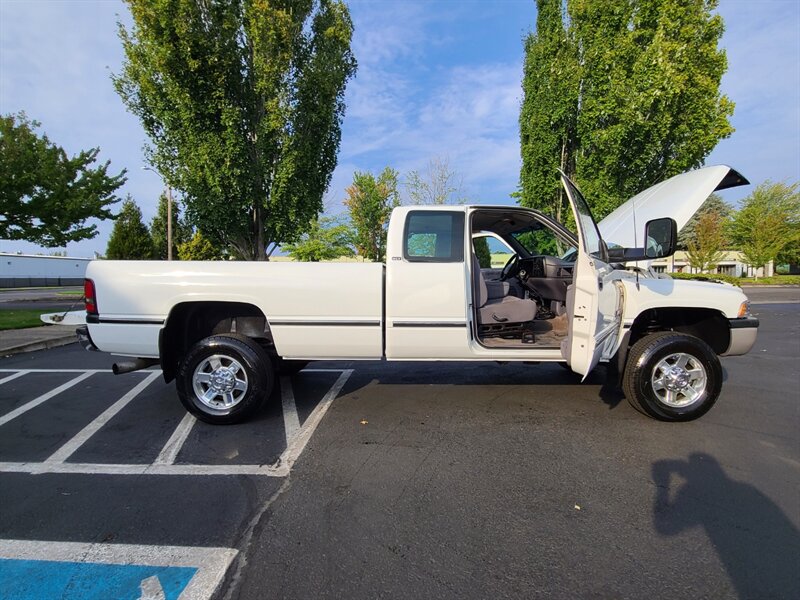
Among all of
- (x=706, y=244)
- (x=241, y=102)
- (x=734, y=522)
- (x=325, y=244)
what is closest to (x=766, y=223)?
(x=706, y=244)

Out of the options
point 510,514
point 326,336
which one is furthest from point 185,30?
point 510,514

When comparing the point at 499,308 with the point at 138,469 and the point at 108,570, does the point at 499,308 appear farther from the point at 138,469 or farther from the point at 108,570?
the point at 108,570

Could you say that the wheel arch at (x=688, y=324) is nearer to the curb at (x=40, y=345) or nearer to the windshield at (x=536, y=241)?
the windshield at (x=536, y=241)

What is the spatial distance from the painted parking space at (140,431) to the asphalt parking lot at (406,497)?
3cm

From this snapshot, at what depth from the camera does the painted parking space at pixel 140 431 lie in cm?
346

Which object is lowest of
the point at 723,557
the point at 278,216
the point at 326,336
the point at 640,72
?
the point at 723,557

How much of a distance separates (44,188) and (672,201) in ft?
55.2

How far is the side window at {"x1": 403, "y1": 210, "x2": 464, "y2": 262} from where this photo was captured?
4.30m

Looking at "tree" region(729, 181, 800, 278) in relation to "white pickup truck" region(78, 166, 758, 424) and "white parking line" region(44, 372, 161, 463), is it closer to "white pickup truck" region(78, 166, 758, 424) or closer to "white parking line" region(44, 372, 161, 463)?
"white pickup truck" region(78, 166, 758, 424)

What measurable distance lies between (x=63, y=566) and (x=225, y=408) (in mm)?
1998

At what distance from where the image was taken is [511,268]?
19.6ft

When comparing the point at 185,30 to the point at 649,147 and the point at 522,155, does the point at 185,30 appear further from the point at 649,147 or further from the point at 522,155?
the point at 649,147

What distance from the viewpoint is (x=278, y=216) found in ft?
51.8

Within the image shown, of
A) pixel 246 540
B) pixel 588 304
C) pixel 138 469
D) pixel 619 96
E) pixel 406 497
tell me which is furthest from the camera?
pixel 619 96
